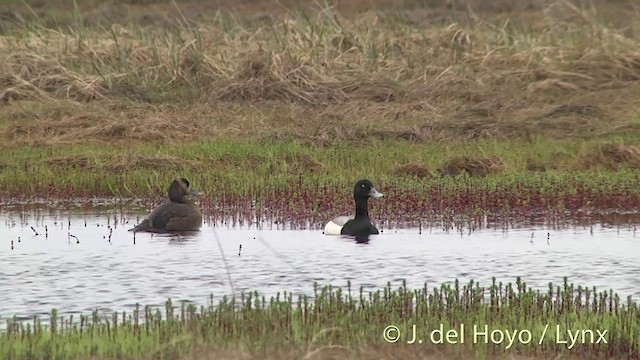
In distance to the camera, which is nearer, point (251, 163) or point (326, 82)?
point (251, 163)

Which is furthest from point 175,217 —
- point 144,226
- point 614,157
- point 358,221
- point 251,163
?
point 614,157

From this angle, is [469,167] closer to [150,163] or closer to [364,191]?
[364,191]

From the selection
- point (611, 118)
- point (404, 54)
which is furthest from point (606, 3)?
point (611, 118)

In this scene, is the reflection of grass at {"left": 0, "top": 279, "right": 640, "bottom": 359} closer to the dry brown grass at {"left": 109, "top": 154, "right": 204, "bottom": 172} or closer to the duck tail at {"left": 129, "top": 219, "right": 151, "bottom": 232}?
the duck tail at {"left": 129, "top": 219, "right": 151, "bottom": 232}

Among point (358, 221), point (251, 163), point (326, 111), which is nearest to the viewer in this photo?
point (358, 221)

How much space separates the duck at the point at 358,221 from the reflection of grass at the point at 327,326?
3727 mm

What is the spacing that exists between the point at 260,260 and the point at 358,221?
176 cm

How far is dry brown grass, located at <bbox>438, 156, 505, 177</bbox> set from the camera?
57.2 ft

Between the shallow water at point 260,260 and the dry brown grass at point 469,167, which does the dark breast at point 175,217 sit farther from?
the dry brown grass at point 469,167

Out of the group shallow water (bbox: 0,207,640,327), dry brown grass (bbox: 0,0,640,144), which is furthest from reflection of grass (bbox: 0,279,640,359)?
dry brown grass (bbox: 0,0,640,144)

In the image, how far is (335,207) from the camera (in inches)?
620

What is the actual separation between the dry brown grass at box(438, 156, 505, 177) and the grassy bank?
0.02 m

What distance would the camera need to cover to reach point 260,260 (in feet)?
41.5

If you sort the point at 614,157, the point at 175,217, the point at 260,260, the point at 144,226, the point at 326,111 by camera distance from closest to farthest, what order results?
1. the point at 260,260
2. the point at 144,226
3. the point at 175,217
4. the point at 614,157
5. the point at 326,111
